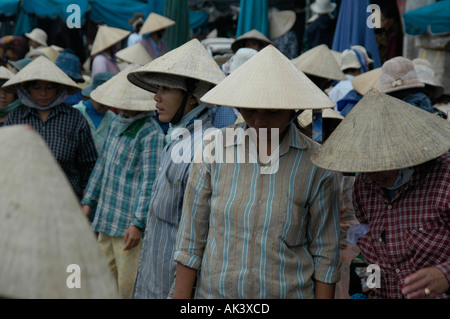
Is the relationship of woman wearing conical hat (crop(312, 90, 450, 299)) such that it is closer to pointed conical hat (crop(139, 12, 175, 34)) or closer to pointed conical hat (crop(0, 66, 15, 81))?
pointed conical hat (crop(0, 66, 15, 81))

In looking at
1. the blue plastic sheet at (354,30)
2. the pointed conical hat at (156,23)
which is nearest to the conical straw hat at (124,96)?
the blue plastic sheet at (354,30)

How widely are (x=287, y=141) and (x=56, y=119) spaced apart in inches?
94.7

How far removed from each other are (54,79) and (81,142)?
20.3 inches

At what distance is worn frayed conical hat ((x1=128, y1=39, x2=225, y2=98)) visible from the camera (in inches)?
116

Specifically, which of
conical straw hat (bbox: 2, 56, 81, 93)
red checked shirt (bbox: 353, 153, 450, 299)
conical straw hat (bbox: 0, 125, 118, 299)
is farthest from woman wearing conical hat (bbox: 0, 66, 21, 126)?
conical straw hat (bbox: 0, 125, 118, 299)

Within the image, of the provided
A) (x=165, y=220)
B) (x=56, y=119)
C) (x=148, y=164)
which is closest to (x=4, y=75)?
(x=56, y=119)

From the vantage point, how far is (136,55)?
7.39 meters

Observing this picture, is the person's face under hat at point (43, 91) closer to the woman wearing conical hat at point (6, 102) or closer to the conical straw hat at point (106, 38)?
the woman wearing conical hat at point (6, 102)

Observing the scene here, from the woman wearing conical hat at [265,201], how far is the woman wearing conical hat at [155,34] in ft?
17.5

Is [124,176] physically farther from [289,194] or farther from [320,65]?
[320,65]

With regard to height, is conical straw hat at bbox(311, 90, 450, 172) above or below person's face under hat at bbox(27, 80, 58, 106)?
above

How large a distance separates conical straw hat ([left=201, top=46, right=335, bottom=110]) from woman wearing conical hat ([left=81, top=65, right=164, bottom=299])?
144 centimetres

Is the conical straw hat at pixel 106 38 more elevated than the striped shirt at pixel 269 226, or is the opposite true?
the striped shirt at pixel 269 226

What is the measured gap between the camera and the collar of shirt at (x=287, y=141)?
7.56 feet
